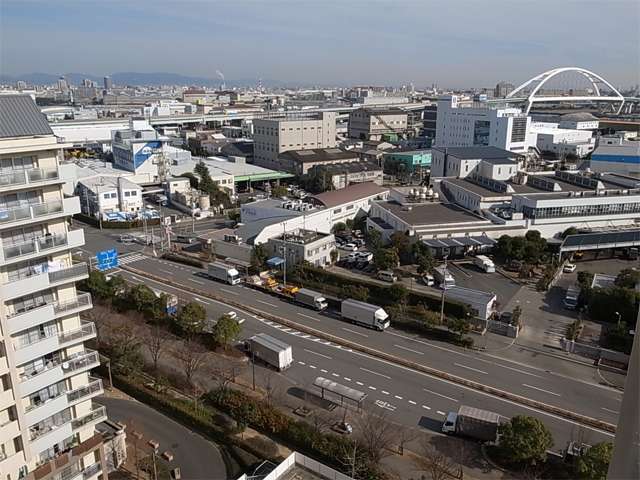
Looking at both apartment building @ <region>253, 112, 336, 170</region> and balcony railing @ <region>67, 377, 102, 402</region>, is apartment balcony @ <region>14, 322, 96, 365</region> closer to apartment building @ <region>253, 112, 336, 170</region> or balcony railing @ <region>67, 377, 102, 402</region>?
balcony railing @ <region>67, 377, 102, 402</region>

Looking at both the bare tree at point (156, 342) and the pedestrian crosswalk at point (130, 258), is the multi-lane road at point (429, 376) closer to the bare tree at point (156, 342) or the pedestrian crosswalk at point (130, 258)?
the bare tree at point (156, 342)

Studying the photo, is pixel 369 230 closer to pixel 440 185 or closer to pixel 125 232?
pixel 440 185

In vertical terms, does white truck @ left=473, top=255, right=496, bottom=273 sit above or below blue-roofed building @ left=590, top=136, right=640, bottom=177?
below

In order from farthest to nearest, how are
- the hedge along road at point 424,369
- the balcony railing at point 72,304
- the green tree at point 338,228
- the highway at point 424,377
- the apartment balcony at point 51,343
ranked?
1. the green tree at point 338,228
2. the highway at point 424,377
3. the hedge along road at point 424,369
4. the balcony railing at point 72,304
5. the apartment balcony at point 51,343

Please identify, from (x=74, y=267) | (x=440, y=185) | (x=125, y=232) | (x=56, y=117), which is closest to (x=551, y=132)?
(x=440, y=185)

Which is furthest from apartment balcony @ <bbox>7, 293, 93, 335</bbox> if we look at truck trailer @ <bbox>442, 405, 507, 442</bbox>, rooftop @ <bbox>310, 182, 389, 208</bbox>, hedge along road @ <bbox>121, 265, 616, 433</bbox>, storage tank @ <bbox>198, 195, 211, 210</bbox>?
storage tank @ <bbox>198, 195, 211, 210</bbox>

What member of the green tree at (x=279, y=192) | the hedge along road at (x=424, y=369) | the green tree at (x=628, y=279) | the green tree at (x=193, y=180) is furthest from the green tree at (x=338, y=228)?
the green tree at (x=628, y=279)
